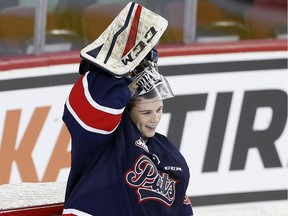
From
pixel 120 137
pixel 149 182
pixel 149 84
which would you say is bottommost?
pixel 149 182

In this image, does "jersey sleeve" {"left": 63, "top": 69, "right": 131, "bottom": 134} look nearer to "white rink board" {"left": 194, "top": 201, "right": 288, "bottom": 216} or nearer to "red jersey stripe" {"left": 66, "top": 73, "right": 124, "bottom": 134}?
"red jersey stripe" {"left": 66, "top": 73, "right": 124, "bottom": 134}

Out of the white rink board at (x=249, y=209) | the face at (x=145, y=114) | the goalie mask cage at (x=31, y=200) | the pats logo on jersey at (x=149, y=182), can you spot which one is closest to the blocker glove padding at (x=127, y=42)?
the face at (x=145, y=114)

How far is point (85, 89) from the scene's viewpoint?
259 centimetres

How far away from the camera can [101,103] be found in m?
2.57

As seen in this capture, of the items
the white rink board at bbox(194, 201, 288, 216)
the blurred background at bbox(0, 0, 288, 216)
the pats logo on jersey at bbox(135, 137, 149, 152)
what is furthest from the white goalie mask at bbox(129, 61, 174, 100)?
the white rink board at bbox(194, 201, 288, 216)

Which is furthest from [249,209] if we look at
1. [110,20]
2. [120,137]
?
[120,137]

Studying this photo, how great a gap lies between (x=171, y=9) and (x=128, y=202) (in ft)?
7.39

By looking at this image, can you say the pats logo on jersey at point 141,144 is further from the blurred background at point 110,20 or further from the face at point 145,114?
the blurred background at point 110,20

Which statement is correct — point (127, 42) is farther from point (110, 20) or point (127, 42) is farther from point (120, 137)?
point (110, 20)

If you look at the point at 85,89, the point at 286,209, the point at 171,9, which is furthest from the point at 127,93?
the point at 286,209

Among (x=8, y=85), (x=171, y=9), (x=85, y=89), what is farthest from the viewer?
(x=171, y=9)

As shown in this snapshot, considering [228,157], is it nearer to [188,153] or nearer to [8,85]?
[188,153]

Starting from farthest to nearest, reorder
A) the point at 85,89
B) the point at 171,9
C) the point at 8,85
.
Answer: the point at 171,9
the point at 8,85
the point at 85,89

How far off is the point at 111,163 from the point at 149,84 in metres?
0.23
